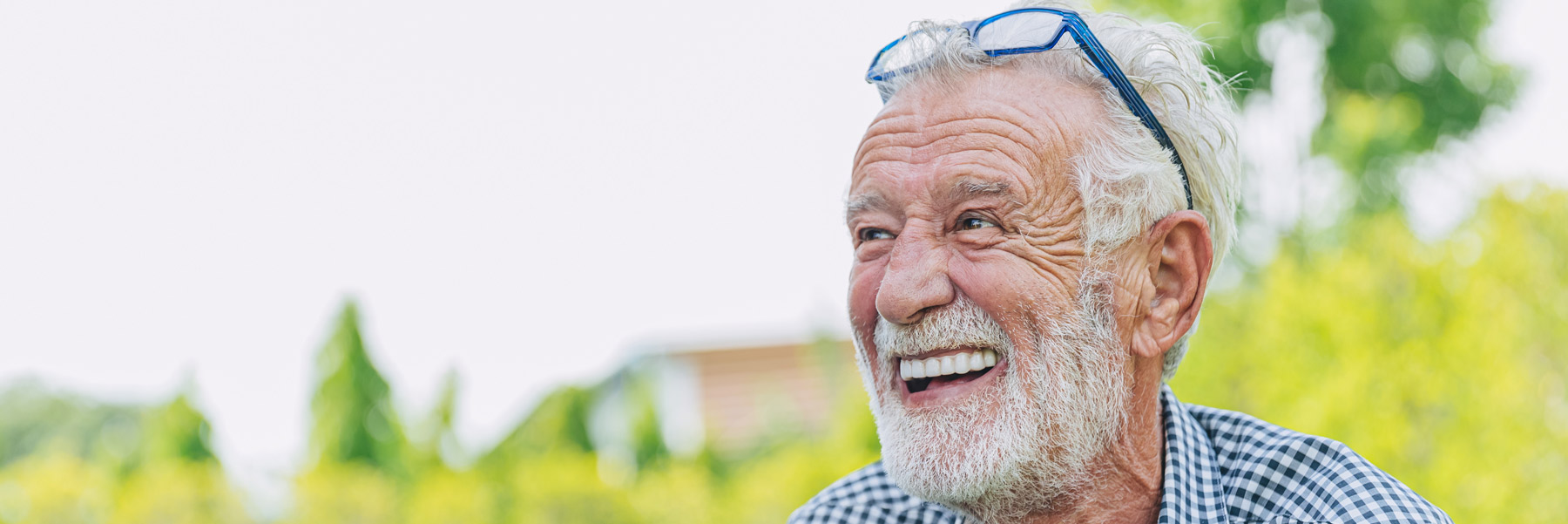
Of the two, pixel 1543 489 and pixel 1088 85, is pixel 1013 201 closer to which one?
pixel 1088 85

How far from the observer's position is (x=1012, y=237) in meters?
1.76

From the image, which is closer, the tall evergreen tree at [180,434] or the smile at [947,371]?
the smile at [947,371]

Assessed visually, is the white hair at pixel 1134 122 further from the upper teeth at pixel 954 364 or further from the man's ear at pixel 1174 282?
the upper teeth at pixel 954 364

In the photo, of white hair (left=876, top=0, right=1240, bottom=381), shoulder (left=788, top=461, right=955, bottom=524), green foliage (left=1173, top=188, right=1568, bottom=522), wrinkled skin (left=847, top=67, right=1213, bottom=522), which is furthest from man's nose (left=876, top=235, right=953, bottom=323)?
green foliage (left=1173, top=188, right=1568, bottom=522)

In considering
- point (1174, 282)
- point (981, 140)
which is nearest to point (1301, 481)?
point (1174, 282)

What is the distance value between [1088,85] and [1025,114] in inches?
5.5

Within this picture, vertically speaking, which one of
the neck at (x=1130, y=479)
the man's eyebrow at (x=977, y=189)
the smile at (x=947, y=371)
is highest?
the man's eyebrow at (x=977, y=189)

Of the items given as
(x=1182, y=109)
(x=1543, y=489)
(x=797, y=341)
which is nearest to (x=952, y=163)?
(x=1182, y=109)

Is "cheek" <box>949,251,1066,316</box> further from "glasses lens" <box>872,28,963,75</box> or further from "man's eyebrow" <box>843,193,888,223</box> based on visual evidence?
"glasses lens" <box>872,28,963,75</box>

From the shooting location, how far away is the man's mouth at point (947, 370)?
179 cm

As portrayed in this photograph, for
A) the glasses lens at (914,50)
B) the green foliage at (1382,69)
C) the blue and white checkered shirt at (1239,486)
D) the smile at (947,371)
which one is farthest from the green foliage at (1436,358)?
the green foliage at (1382,69)

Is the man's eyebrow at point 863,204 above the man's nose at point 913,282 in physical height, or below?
above

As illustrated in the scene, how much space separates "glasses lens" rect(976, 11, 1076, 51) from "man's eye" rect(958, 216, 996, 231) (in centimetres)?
29

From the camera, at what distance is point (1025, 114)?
1791mm
